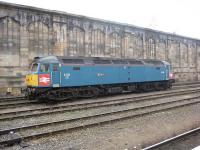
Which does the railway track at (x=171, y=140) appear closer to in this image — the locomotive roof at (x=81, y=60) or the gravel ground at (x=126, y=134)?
the gravel ground at (x=126, y=134)

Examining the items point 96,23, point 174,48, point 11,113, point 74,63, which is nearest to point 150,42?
point 174,48

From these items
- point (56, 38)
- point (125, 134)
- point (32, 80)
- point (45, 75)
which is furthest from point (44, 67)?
point (125, 134)

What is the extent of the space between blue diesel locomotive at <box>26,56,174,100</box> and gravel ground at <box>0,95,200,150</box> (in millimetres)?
7195

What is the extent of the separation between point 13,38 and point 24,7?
3.16 m

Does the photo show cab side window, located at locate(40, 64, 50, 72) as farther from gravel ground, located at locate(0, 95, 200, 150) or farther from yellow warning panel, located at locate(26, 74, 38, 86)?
gravel ground, located at locate(0, 95, 200, 150)

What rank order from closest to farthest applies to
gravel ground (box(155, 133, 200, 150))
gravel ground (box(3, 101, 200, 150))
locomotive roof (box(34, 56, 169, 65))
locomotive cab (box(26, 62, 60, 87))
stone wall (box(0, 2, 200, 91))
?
gravel ground (box(155, 133, 200, 150)) → gravel ground (box(3, 101, 200, 150)) → locomotive cab (box(26, 62, 60, 87)) → locomotive roof (box(34, 56, 169, 65)) → stone wall (box(0, 2, 200, 91))

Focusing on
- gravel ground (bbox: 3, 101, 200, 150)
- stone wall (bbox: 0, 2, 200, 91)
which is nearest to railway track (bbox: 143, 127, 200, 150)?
gravel ground (bbox: 3, 101, 200, 150)

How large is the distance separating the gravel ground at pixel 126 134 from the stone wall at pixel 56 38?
14.5 m

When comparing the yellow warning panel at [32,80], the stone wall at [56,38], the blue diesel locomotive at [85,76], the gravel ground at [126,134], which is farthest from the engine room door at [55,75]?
the gravel ground at [126,134]

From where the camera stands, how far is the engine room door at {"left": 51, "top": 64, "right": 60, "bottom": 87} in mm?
16109

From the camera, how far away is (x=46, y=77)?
15984mm

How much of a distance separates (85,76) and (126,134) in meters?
9.47

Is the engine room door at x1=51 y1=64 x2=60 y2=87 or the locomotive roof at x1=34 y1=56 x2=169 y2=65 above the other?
the locomotive roof at x1=34 y1=56 x2=169 y2=65

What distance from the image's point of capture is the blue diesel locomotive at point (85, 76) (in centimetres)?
1611
